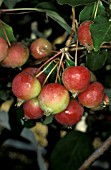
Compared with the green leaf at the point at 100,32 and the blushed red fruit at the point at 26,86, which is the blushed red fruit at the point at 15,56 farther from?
the green leaf at the point at 100,32

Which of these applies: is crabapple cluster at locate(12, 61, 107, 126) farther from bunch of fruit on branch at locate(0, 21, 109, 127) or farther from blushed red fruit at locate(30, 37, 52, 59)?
blushed red fruit at locate(30, 37, 52, 59)

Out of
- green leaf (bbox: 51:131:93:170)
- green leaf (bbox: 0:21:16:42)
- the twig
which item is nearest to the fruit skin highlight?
green leaf (bbox: 0:21:16:42)

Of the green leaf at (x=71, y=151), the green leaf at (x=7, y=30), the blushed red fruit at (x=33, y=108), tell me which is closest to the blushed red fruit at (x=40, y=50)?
the green leaf at (x=7, y=30)

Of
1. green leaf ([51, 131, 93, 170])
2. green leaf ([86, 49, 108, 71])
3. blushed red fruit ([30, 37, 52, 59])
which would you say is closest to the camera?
green leaf ([86, 49, 108, 71])

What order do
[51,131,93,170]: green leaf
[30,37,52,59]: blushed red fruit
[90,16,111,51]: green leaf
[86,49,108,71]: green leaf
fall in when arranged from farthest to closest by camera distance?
1. [51,131,93,170]: green leaf
2. [30,37,52,59]: blushed red fruit
3. [86,49,108,71]: green leaf
4. [90,16,111,51]: green leaf

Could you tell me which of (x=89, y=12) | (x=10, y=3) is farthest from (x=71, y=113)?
(x=10, y=3)
